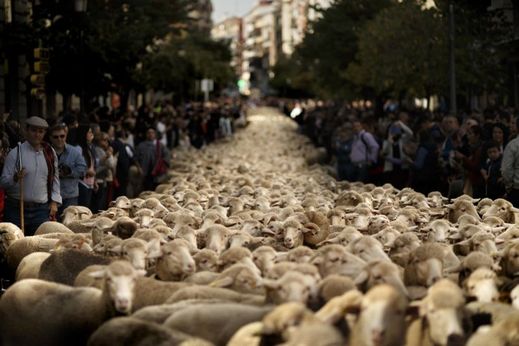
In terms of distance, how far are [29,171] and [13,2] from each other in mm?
21227

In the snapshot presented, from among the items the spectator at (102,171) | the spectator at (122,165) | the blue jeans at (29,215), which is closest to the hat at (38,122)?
the blue jeans at (29,215)

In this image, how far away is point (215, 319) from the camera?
9.25 m

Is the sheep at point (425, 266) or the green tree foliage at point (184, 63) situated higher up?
the green tree foliage at point (184, 63)

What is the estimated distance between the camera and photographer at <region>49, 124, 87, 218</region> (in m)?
17.5

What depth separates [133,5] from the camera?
39219 mm

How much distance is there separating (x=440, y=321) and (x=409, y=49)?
35.5 m

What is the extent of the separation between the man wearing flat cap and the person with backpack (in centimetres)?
1145

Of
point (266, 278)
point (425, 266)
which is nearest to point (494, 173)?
point (425, 266)

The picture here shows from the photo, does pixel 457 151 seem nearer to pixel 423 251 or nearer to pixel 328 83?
pixel 423 251

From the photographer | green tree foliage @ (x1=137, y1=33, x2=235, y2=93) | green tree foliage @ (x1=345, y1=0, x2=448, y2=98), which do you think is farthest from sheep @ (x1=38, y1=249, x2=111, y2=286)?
green tree foliage @ (x1=137, y1=33, x2=235, y2=93)

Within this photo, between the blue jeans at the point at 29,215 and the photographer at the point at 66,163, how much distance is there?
1.58 m

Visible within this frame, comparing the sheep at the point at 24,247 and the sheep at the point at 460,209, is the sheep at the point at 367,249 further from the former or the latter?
the sheep at the point at 460,209

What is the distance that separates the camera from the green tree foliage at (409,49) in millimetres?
41625

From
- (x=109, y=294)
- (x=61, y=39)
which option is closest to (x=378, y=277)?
(x=109, y=294)
